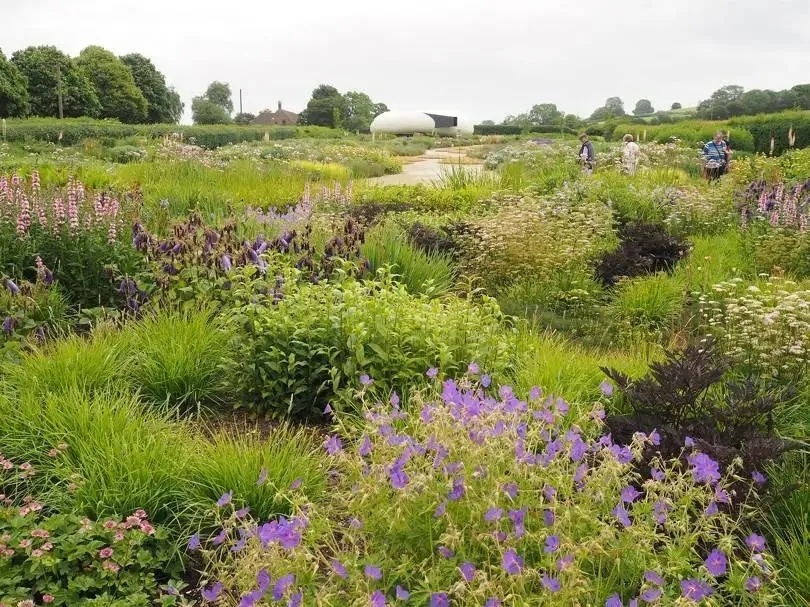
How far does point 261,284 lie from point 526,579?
10.3ft

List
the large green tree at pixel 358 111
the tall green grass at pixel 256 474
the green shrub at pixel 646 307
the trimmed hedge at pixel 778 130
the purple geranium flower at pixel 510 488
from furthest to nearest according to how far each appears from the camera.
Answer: the large green tree at pixel 358 111, the trimmed hedge at pixel 778 130, the green shrub at pixel 646 307, the tall green grass at pixel 256 474, the purple geranium flower at pixel 510 488

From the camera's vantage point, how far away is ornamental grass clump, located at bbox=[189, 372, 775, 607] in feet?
6.14

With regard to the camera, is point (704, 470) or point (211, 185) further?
point (211, 185)

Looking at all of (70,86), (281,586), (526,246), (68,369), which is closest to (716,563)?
(281,586)

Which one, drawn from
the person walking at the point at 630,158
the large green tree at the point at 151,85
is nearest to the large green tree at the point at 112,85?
the large green tree at the point at 151,85

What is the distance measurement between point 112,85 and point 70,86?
740 cm

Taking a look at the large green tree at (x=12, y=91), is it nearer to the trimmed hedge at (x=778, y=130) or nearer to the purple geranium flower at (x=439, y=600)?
the trimmed hedge at (x=778, y=130)

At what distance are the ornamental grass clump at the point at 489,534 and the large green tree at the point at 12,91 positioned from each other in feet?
135

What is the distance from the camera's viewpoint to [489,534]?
1.89 metres

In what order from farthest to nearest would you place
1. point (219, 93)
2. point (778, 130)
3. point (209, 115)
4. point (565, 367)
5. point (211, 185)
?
point (219, 93), point (209, 115), point (778, 130), point (211, 185), point (565, 367)

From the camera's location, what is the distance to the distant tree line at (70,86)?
37375mm

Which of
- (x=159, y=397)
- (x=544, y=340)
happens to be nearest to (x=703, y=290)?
(x=544, y=340)

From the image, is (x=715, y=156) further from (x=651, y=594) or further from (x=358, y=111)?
(x=358, y=111)

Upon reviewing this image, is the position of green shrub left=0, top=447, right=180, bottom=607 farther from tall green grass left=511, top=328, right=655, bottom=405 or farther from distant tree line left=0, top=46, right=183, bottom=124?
distant tree line left=0, top=46, right=183, bottom=124
